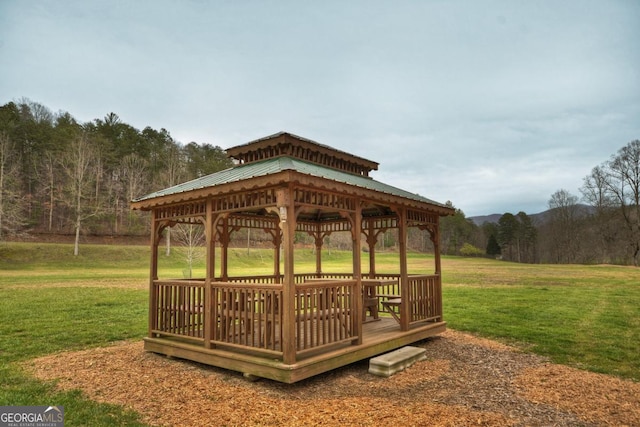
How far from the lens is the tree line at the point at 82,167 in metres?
38.2

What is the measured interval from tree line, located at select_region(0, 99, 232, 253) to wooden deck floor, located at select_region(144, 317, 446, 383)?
30965 millimetres

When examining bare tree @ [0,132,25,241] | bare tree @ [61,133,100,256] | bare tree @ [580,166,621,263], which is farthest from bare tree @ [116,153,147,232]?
bare tree @ [580,166,621,263]

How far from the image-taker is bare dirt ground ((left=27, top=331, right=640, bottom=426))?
4508 mm

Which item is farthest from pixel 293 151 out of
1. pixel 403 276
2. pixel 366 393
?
pixel 366 393

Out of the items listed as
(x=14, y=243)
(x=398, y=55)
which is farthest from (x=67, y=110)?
(x=398, y=55)

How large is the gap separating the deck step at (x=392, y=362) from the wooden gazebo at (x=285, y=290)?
0.38m

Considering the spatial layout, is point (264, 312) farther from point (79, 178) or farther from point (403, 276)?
point (79, 178)

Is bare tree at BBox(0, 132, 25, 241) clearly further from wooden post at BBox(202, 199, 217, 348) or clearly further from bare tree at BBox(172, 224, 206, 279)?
wooden post at BBox(202, 199, 217, 348)

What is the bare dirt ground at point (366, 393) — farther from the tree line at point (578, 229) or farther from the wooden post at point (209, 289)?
the tree line at point (578, 229)

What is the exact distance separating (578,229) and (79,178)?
61761 mm

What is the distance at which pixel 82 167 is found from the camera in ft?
118

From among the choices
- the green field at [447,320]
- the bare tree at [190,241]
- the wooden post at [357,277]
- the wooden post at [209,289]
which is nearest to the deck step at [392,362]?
the wooden post at [357,277]

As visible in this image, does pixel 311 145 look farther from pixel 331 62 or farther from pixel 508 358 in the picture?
pixel 331 62

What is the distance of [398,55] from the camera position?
1616 centimetres
